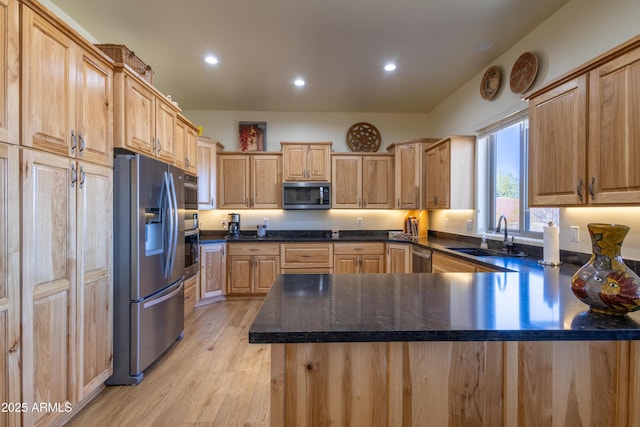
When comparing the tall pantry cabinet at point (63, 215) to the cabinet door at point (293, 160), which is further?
the cabinet door at point (293, 160)

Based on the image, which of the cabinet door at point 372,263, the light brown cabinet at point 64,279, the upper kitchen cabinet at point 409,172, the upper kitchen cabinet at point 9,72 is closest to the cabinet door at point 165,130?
the light brown cabinet at point 64,279

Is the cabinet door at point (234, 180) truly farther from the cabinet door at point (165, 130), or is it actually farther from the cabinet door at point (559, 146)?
the cabinet door at point (559, 146)

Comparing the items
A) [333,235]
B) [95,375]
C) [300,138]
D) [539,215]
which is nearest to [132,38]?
[300,138]

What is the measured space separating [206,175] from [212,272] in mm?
1373

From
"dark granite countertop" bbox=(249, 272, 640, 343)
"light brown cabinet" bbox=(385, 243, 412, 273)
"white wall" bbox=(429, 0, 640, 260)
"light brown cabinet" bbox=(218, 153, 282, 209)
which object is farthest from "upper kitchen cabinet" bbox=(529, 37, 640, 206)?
"light brown cabinet" bbox=(218, 153, 282, 209)

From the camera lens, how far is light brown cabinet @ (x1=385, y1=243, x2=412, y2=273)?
146 inches

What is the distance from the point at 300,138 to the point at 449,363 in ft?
13.3

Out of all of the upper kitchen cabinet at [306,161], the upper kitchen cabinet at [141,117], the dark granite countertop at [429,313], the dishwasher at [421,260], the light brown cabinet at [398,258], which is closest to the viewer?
the dark granite countertop at [429,313]

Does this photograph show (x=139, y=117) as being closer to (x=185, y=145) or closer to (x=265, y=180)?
(x=185, y=145)

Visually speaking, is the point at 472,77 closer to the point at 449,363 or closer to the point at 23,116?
the point at 449,363

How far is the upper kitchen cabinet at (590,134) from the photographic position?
1.40 meters

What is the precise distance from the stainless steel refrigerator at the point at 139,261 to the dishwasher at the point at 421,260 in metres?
2.69

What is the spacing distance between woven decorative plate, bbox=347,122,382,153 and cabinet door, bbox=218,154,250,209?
5.55 ft

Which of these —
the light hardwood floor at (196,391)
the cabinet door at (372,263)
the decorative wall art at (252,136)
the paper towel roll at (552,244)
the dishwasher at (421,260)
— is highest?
the decorative wall art at (252,136)
